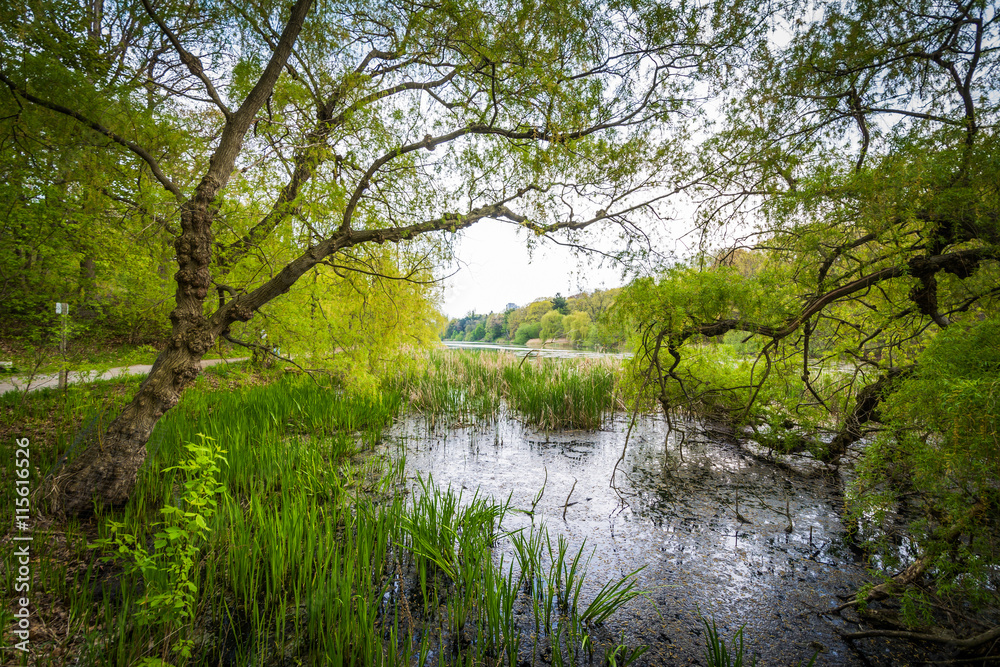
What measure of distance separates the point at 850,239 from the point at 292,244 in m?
5.38

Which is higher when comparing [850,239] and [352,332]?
[850,239]

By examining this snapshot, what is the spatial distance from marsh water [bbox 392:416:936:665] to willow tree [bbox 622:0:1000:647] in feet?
1.64

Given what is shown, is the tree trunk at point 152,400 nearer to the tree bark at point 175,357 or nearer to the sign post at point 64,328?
the tree bark at point 175,357

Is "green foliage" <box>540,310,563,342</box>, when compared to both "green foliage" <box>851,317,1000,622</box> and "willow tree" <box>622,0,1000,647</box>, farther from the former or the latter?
"green foliage" <box>851,317,1000,622</box>

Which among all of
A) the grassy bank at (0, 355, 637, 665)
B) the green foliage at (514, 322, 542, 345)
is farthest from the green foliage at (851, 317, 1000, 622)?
the green foliage at (514, 322, 542, 345)

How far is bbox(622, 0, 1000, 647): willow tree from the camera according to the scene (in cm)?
186

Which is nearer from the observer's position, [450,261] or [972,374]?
[972,374]

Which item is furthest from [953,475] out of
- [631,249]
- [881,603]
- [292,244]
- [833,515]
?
[292,244]

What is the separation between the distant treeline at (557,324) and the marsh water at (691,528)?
1416 mm

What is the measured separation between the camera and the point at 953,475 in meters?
1.95

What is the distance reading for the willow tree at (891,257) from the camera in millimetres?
1859

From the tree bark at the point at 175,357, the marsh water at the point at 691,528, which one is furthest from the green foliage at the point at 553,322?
the tree bark at the point at 175,357

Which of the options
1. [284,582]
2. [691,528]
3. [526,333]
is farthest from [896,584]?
[526,333]

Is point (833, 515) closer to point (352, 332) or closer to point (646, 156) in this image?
point (646, 156)
